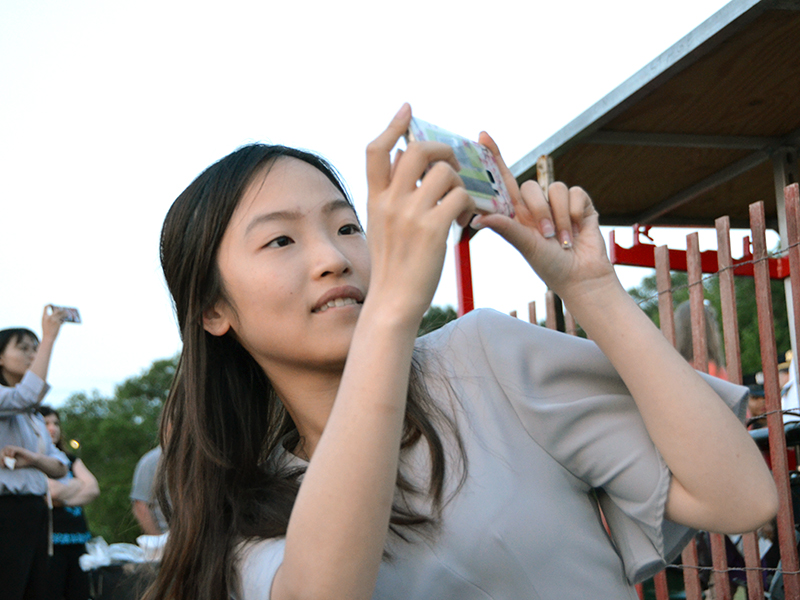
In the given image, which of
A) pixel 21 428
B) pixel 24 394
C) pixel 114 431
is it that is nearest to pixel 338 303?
pixel 24 394

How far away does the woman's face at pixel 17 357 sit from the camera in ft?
17.1

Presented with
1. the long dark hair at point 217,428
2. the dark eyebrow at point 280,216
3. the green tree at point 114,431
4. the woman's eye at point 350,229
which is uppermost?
the dark eyebrow at point 280,216

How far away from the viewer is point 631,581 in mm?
1348

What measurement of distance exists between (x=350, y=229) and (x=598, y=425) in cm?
60

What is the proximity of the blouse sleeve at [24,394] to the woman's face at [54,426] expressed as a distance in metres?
1.79

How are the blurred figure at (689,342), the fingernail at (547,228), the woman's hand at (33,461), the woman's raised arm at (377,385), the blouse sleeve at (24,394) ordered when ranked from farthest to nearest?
the blouse sleeve at (24,394), the woman's hand at (33,461), the blurred figure at (689,342), the fingernail at (547,228), the woman's raised arm at (377,385)

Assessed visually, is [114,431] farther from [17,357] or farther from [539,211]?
[539,211]

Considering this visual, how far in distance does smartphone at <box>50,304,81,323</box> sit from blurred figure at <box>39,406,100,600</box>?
3.81 feet

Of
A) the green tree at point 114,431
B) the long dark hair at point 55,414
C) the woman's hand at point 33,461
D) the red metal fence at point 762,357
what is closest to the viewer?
the red metal fence at point 762,357

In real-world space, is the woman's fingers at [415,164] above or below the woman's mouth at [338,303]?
above

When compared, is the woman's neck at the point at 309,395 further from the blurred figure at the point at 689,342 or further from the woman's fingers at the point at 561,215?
the blurred figure at the point at 689,342

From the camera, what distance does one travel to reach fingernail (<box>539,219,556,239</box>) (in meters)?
1.23

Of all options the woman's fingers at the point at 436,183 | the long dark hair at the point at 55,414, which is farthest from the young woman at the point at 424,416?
the long dark hair at the point at 55,414

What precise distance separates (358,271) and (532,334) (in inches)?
13.0
